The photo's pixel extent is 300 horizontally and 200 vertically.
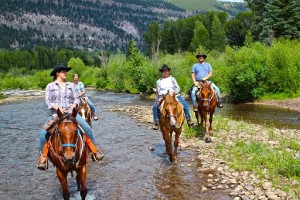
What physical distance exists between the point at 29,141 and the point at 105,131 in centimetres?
422

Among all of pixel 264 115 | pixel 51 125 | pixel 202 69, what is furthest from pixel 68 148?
pixel 264 115

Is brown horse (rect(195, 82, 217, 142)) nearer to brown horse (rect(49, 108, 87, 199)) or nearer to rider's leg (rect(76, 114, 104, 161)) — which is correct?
rider's leg (rect(76, 114, 104, 161))

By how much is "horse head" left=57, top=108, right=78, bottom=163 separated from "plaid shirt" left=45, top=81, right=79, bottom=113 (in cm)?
108

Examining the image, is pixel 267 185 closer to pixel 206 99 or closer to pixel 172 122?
pixel 172 122

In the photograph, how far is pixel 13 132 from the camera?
70.0 feet

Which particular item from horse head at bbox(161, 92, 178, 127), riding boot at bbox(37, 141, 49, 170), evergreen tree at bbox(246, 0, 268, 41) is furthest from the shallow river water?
evergreen tree at bbox(246, 0, 268, 41)

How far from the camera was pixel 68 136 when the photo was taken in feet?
23.7

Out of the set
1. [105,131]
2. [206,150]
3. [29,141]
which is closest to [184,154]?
[206,150]

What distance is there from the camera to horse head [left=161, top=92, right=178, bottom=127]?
11.3 m

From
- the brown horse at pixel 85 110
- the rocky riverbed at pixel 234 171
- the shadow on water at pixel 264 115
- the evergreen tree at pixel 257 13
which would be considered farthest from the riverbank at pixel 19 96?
the evergreen tree at pixel 257 13

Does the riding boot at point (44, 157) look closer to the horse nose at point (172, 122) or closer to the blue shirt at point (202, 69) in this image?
the horse nose at point (172, 122)

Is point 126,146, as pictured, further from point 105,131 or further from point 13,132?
point 13,132

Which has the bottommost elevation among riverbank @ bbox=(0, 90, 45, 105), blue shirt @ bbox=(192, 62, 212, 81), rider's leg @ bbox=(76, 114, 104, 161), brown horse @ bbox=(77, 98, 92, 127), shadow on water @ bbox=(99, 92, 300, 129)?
riverbank @ bbox=(0, 90, 45, 105)

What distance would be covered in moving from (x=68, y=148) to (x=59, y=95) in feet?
6.31
